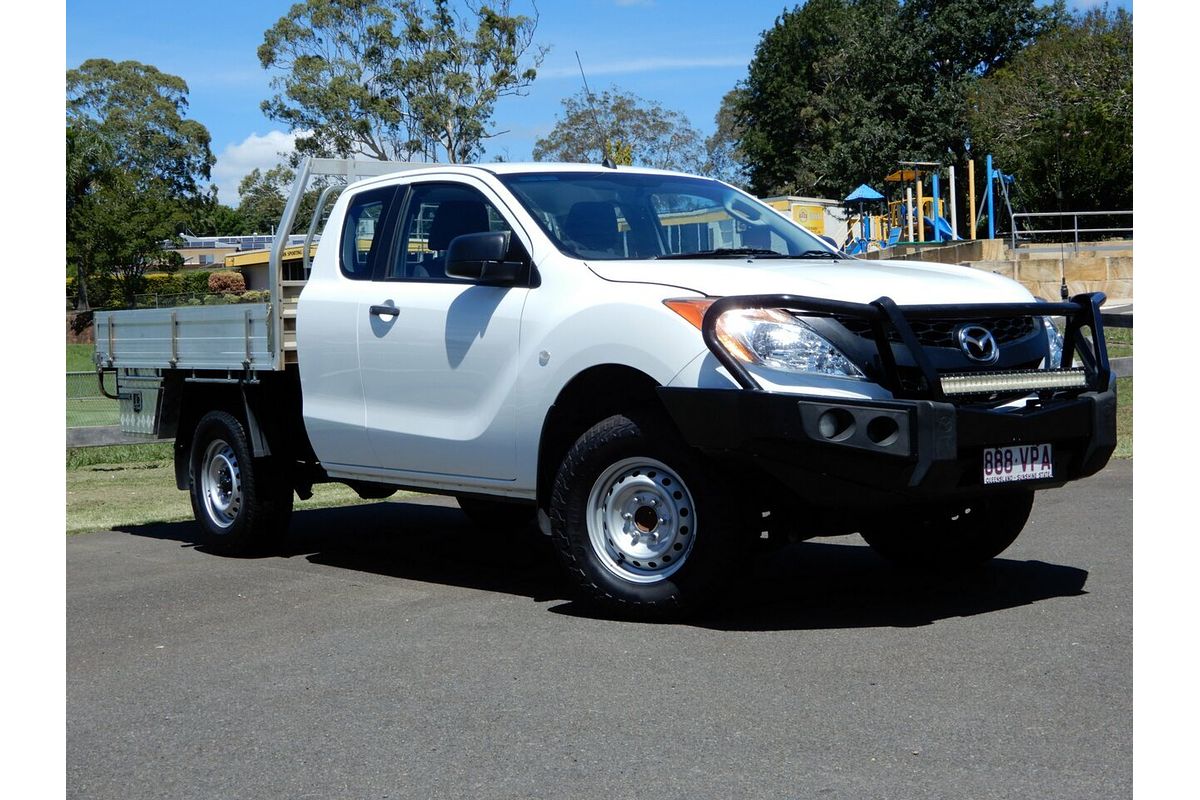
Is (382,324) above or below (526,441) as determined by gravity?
above

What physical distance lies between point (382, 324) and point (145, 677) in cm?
242

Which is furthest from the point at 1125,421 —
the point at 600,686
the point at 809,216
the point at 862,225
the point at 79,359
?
the point at 79,359

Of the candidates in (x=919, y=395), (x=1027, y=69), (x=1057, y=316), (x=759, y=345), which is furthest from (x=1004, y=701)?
(x=1027, y=69)

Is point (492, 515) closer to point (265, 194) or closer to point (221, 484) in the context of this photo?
point (221, 484)

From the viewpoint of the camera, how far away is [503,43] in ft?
158

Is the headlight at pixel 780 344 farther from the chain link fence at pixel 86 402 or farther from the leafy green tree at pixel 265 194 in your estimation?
the leafy green tree at pixel 265 194

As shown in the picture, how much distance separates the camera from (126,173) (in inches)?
2479

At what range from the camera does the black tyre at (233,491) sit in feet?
27.9

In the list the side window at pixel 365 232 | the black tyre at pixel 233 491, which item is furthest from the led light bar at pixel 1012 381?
the black tyre at pixel 233 491

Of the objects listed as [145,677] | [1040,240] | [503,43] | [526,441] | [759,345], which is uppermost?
[503,43]

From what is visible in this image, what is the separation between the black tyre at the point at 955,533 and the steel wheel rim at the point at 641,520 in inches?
47.7

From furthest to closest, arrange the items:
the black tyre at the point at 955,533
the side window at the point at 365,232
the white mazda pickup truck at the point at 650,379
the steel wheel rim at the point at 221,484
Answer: the steel wheel rim at the point at 221,484
the side window at the point at 365,232
the black tyre at the point at 955,533
the white mazda pickup truck at the point at 650,379

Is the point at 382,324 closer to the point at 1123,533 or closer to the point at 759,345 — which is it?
the point at 759,345

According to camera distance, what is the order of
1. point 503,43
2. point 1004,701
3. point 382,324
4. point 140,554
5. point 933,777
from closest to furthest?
point 933,777 → point 1004,701 → point 382,324 → point 140,554 → point 503,43
